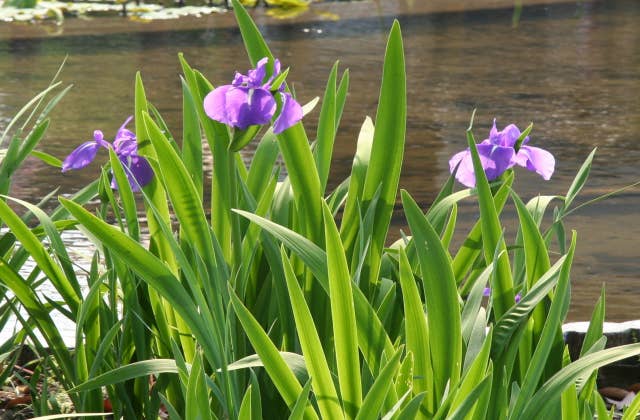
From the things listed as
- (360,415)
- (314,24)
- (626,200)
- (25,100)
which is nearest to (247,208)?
(360,415)

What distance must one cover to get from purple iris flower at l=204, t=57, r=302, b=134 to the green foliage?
1.6 inches

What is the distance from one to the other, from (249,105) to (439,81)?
5.74 meters

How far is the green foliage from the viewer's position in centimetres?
151

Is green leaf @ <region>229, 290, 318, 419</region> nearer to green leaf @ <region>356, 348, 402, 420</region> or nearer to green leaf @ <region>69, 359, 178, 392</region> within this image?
green leaf @ <region>356, 348, 402, 420</region>

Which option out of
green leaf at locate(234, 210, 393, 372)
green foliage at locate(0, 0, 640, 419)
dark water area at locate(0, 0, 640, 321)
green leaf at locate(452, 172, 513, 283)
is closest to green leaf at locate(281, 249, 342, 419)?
green foliage at locate(0, 0, 640, 419)

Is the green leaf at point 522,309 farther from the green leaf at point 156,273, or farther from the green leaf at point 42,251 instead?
the green leaf at point 42,251

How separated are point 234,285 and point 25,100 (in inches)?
191

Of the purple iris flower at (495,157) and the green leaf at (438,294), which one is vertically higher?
the purple iris flower at (495,157)

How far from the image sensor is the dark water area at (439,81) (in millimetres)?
4629

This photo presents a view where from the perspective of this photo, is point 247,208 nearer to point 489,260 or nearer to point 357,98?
point 489,260

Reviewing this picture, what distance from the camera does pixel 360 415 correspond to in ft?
4.53

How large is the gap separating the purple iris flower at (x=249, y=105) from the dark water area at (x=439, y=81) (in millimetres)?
1911

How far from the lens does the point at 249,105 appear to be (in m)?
1.60

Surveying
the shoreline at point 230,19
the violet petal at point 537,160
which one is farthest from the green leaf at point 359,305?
the shoreline at point 230,19
